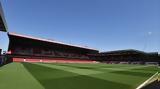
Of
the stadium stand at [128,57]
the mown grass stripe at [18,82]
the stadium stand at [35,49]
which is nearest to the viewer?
the mown grass stripe at [18,82]

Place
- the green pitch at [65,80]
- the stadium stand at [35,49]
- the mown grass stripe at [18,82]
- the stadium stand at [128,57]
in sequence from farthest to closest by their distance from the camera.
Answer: the stadium stand at [128,57], the stadium stand at [35,49], the green pitch at [65,80], the mown grass stripe at [18,82]

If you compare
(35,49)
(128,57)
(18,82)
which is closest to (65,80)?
(18,82)

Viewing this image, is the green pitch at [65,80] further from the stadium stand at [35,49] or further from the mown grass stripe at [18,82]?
the stadium stand at [35,49]

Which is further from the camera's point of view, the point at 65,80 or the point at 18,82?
the point at 65,80

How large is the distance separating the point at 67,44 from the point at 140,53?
109 ft

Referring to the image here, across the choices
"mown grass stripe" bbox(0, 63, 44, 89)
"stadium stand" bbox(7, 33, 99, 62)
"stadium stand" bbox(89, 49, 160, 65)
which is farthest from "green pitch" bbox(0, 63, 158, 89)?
"stadium stand" bbox(89, 49, 160, 65)

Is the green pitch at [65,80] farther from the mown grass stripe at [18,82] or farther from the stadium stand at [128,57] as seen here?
the stadium stand at [128,57]

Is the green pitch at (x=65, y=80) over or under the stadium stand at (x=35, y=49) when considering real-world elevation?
under

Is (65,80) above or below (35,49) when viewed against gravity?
below

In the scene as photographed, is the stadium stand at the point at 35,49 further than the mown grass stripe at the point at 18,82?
Yes

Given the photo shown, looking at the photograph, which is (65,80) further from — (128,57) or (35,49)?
(128,57)

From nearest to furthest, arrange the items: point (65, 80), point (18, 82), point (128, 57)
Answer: point (18, 82), point (65, 80), point (128, 57)

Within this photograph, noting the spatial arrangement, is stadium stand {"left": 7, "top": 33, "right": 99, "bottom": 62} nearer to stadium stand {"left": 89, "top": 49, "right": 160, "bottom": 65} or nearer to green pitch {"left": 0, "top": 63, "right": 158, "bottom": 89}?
stadium stand {"left": 89, "top": 49, "right": 160, "bottom": 65}

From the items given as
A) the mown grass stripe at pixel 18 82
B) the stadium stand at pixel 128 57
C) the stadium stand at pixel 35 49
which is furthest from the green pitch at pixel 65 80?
the stadium stand at pixel 128 57
